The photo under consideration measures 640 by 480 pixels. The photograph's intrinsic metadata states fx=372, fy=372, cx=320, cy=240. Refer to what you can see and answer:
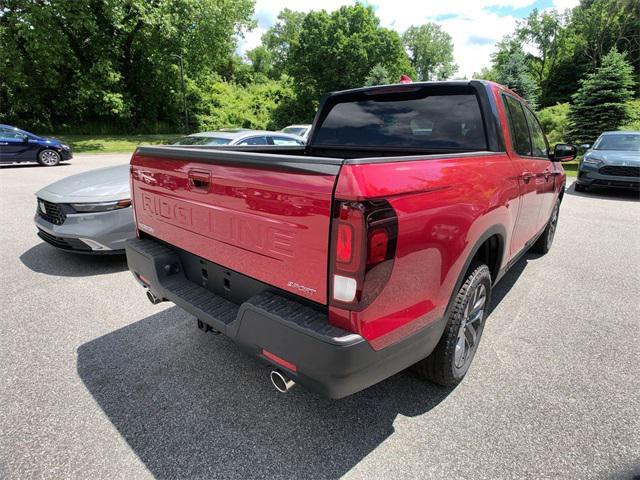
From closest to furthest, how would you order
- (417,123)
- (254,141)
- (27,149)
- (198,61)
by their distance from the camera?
(417,123) < (254,141) < (27,149) < (198,61)

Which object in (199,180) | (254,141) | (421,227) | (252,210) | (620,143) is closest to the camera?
(421,227)

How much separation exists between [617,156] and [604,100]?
32.2ft

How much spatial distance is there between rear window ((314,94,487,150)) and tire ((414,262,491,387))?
3.40ft

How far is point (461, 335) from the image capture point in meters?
2.39

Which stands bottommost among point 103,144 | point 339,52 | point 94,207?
point 103,144

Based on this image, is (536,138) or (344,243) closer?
(344,243)

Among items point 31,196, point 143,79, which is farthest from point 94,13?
point 31,196

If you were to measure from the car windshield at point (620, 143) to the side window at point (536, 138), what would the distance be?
7671mm

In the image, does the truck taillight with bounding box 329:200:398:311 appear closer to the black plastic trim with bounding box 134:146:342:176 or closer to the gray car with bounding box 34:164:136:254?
the black plastic trim with bounding box 134:146:342:176

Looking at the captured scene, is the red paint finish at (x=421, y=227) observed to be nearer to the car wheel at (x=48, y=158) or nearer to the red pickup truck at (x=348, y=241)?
the red pickup truck at (x=348, y=241)

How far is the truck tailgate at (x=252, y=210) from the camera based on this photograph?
1.60 meters

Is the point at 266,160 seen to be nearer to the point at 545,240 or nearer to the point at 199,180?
the point at 199,180

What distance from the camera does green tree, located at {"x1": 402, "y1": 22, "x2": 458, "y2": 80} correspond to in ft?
222

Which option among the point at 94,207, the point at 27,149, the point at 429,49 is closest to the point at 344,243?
the point at 94,207
